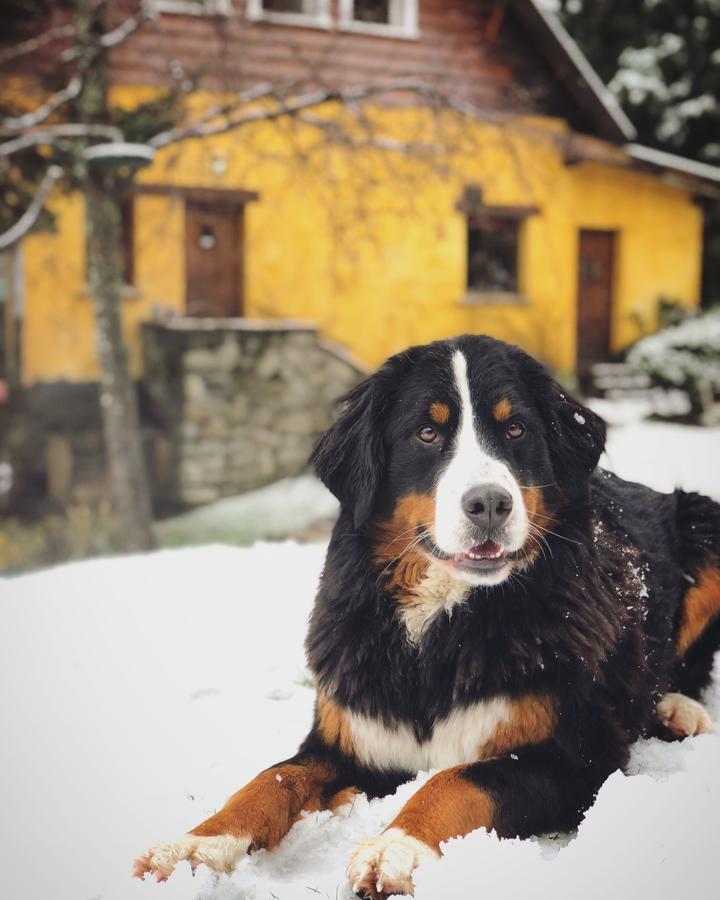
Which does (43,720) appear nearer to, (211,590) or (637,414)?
(211,590)

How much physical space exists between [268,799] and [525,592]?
844 millimetres

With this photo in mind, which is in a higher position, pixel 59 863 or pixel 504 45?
pixel 504 45

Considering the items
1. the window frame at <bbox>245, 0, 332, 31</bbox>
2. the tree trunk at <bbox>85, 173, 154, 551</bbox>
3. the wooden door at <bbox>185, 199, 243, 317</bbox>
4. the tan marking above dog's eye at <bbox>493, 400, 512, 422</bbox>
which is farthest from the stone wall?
the tan marking above dog's eye at <bbox>493, 400, 512, 422</bbox>

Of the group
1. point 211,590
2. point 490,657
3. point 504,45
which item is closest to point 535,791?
point 490,657

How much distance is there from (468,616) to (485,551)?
0.26 metres

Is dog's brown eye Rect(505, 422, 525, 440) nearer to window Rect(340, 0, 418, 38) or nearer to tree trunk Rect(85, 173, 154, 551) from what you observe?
tree trunk Rect(85, 173, 154, 551)

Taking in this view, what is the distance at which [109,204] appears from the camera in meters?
9.11

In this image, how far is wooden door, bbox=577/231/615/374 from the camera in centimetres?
1691

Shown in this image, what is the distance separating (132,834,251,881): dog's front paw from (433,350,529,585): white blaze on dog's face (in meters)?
0.84

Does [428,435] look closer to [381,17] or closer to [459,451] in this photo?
[459,451]

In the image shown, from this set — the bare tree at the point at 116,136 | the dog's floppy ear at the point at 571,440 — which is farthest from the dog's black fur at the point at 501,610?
the bare tree at the point at 116,136

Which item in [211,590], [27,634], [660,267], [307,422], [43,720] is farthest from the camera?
[660,267]

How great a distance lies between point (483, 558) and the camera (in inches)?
90.8

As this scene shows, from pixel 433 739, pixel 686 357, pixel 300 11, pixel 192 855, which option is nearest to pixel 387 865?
pixel 192 855
